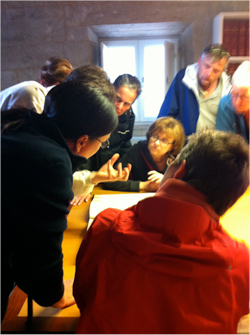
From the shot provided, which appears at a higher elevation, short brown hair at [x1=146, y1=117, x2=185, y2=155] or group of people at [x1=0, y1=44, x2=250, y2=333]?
short brown hair at [x1=146, y1=117, x2=185, y2=155]

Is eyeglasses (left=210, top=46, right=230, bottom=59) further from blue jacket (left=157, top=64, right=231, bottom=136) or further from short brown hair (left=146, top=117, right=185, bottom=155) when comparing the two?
short brown hair (left=146, top=117, right=185, bottom=155)

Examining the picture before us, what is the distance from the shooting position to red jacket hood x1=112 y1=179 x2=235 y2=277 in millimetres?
581

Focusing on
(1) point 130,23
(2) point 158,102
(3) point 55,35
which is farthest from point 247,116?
(3) point 55,35

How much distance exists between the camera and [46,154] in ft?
2.03

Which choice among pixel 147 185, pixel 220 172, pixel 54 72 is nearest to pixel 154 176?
pixel 147 185

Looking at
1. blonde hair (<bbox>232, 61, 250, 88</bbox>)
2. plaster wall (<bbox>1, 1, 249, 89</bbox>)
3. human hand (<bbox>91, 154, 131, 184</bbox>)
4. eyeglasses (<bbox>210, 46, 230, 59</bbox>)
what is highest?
plaster wall (<bbox>1, 1, 249, 89</bbox>)

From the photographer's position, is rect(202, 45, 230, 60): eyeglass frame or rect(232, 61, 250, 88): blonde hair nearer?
rect(232, 61, 250, 88): blonde hair

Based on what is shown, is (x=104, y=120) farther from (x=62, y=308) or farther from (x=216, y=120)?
(x=216, y=120)

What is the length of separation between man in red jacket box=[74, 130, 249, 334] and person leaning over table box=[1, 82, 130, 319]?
9 cm

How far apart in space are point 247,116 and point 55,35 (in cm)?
154

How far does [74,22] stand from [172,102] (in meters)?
1.08

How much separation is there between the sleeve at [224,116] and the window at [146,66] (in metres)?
0.30

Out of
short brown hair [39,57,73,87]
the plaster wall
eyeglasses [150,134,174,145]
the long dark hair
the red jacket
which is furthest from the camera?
the plaster wall

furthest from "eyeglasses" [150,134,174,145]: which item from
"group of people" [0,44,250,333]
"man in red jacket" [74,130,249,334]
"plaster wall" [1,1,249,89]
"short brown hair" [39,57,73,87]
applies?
"plaster wall" [1,1,249,89]
